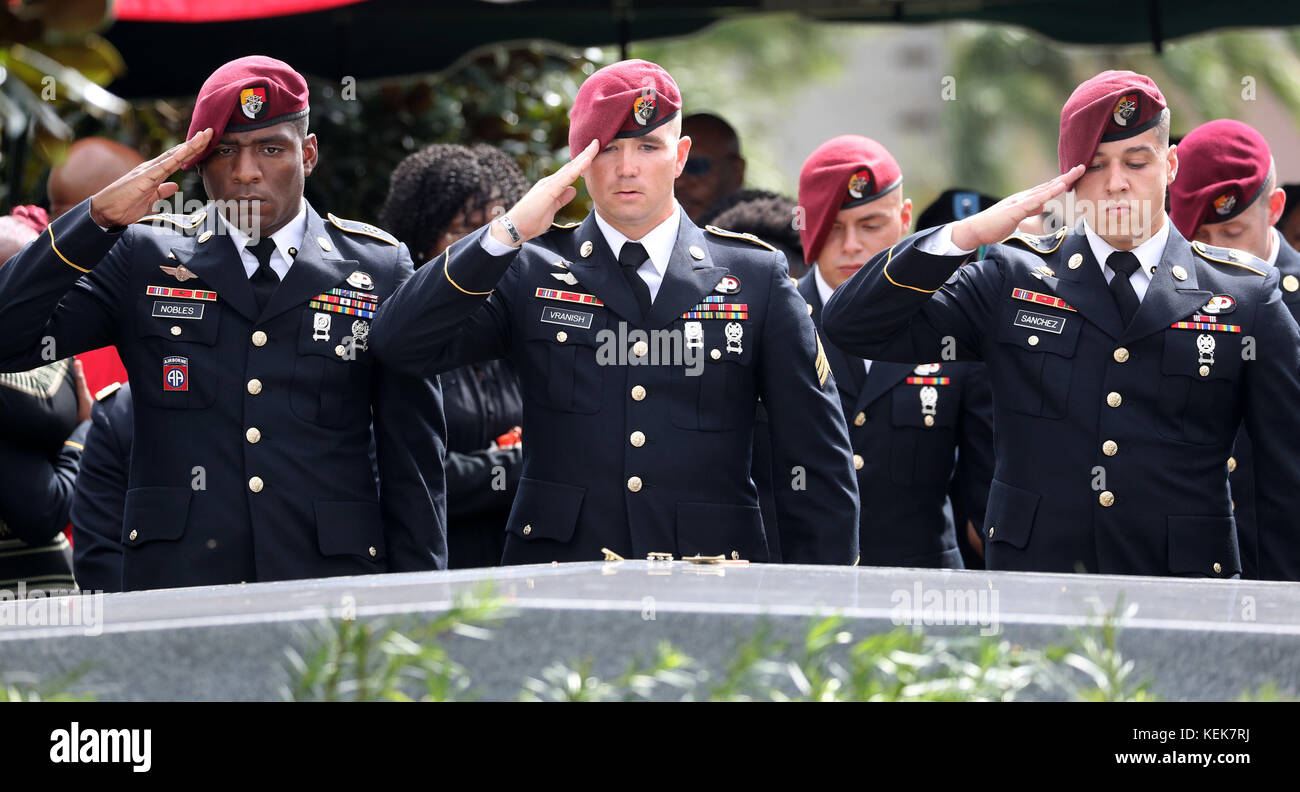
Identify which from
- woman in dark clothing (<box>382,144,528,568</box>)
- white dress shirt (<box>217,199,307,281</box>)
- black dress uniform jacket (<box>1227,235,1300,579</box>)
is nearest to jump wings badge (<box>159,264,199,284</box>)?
white dress shirt (<box>217,199,307,281</box>)

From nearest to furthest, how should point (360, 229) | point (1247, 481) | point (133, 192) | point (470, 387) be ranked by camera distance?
point (133, 192), point (360, 229), point (1247, 481), point (470, 387)

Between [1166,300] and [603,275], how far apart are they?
1.39 m

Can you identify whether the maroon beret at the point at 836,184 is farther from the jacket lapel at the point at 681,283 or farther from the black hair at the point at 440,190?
the jacket lapel at the point at 681,283

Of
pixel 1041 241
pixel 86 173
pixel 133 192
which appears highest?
pixel 86 173

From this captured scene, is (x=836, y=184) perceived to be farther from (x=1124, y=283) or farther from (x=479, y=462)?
(x=479, y=462)

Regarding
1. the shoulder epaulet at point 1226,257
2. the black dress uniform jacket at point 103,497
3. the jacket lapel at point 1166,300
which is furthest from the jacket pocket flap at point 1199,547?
the black dress uniform jacket at point 103,497

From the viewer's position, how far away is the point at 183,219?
15.0ft

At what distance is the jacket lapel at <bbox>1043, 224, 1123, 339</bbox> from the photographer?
449 centimetres

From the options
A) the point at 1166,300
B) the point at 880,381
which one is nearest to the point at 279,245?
the point at 880,381

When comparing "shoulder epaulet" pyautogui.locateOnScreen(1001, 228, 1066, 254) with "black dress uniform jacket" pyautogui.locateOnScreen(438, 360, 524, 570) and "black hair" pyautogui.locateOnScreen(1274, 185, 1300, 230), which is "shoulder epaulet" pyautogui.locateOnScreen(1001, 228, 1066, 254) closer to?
"black dress uniform jacket" pyautogui.locateOnScreen(438, 360, 524, 570)

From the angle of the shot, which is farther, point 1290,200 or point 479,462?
point 1290,200

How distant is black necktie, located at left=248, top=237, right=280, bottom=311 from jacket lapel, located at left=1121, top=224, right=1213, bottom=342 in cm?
210

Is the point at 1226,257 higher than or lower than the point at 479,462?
higher
